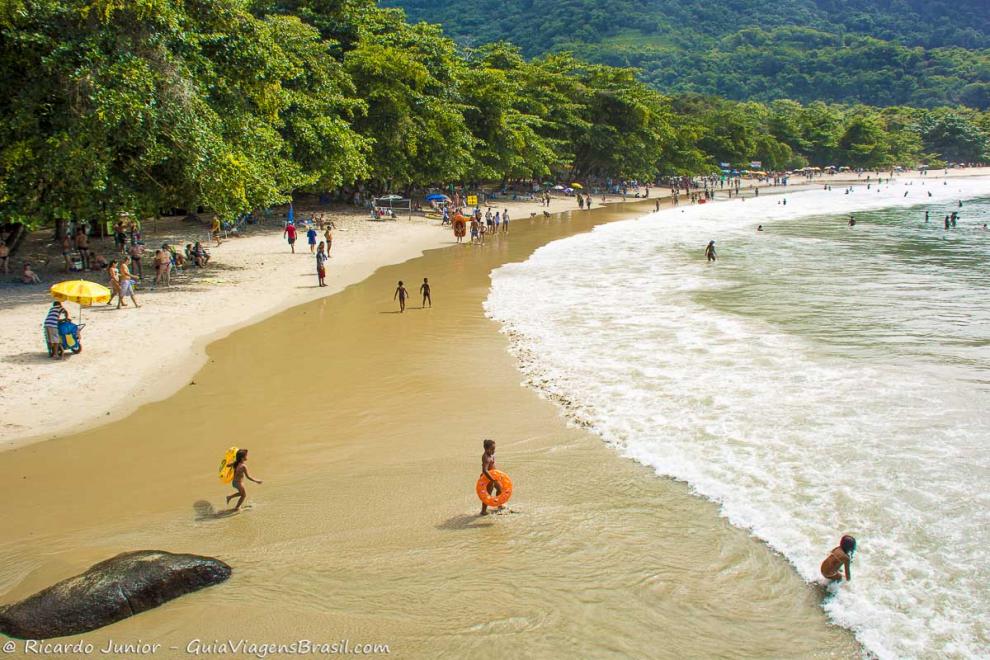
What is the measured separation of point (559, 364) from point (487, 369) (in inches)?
64.2

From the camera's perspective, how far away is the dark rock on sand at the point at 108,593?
21.7 feet

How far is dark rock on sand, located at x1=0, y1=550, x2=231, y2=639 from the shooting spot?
662cm

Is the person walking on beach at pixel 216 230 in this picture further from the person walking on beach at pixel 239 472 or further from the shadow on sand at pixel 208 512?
the person walking on beach at pixel 239 472

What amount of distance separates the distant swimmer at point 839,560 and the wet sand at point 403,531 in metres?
0.31

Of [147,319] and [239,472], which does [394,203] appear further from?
[239,472]

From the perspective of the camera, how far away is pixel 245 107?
24703 millimetres

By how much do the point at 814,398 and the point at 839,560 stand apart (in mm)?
6537

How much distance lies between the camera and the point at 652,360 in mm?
16328

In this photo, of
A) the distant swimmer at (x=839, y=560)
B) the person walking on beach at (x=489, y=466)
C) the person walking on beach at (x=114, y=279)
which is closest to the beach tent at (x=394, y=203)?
the person walking on beach at (x=114, y=279)

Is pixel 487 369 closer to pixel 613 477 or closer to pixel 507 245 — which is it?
pixel 613 477

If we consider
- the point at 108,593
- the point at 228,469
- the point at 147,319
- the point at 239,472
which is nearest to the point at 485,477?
the point at 239,472

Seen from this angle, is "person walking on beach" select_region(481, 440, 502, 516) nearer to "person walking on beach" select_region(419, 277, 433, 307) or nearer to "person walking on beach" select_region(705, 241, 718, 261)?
"person walking on beach" select_region(419, 277, 433, 307)

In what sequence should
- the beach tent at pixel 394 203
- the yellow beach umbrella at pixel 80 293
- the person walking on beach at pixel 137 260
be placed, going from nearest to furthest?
the yellow beach umbrella at pixel 80 293
the person walking on beach at pixel 137 260
the beach tent at pixel 394 203

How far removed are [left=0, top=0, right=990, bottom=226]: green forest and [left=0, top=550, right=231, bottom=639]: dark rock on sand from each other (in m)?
15.4
